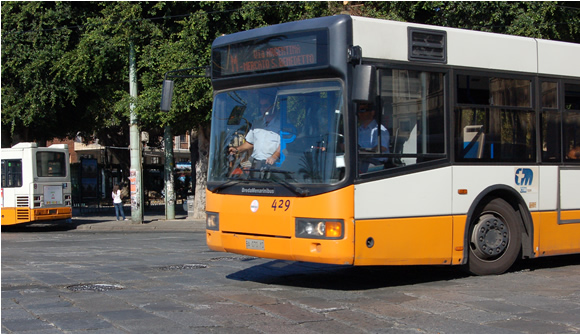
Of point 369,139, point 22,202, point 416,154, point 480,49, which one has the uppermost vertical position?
point 480,49

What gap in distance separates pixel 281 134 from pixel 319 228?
126 centimetres

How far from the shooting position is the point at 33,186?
943 inches

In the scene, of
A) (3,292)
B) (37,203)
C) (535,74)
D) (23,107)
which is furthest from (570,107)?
(23,107)

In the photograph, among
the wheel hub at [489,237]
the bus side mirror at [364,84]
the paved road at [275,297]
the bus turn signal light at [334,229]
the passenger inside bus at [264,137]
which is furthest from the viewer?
the wheel hub at [489,237]

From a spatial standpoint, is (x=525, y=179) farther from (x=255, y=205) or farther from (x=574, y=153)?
(x=255, y=205)

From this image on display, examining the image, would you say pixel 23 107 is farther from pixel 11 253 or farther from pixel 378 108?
pixel 378 108

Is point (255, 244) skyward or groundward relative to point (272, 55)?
groundward

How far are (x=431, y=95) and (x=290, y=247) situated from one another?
2683 mm

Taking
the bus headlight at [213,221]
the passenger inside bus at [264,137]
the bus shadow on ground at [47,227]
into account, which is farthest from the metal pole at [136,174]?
the passenger inside bus at [264,137]

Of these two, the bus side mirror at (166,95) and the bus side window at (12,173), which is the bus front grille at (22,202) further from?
the bus side mirror at (166,95)

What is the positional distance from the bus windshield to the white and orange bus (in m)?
0.02

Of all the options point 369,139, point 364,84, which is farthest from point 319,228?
point 364,84

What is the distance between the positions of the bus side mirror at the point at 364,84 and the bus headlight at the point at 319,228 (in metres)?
1.43

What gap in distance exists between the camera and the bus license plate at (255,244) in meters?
8.87
